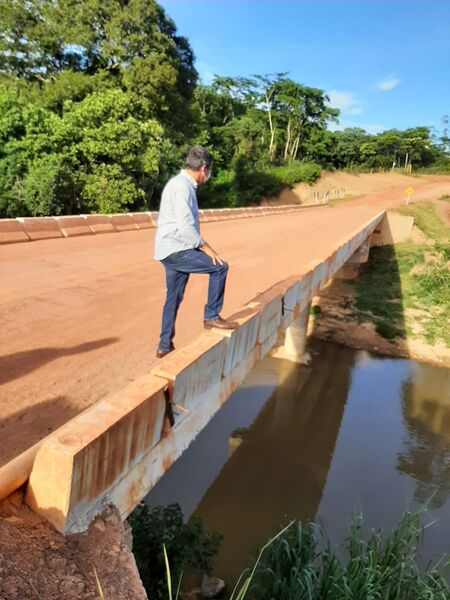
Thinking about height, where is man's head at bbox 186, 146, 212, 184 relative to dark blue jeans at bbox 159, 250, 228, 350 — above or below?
above

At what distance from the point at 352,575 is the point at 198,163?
4034 millimetres

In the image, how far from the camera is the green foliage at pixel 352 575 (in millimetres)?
4410

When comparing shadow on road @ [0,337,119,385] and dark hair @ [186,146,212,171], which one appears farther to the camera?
shadow on road @ [0,337,119,385]

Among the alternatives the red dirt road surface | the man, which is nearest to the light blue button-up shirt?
the man

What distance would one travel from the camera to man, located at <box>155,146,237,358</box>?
340 cm

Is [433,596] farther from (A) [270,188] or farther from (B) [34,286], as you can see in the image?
(A) [270,188]

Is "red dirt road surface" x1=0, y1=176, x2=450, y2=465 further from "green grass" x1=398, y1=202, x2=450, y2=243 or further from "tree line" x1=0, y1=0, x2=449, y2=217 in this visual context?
"green grass" x1=398, y1=202, x2=450, y2=243

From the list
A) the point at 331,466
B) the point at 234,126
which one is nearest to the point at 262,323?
the point at 331,466

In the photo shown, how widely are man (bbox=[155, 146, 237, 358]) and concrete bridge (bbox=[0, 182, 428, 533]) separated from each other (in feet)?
1.07

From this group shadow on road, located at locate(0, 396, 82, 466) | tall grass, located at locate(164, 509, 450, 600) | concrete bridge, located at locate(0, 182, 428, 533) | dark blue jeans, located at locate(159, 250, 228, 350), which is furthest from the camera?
tall grass, located at locate(164, 509, 450, 600)

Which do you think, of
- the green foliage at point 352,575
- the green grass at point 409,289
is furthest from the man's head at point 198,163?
the green grass at point 409,289

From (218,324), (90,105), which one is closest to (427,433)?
(218,324)

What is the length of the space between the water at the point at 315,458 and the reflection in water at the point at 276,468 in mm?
21

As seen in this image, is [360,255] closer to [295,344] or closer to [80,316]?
[295,344]
